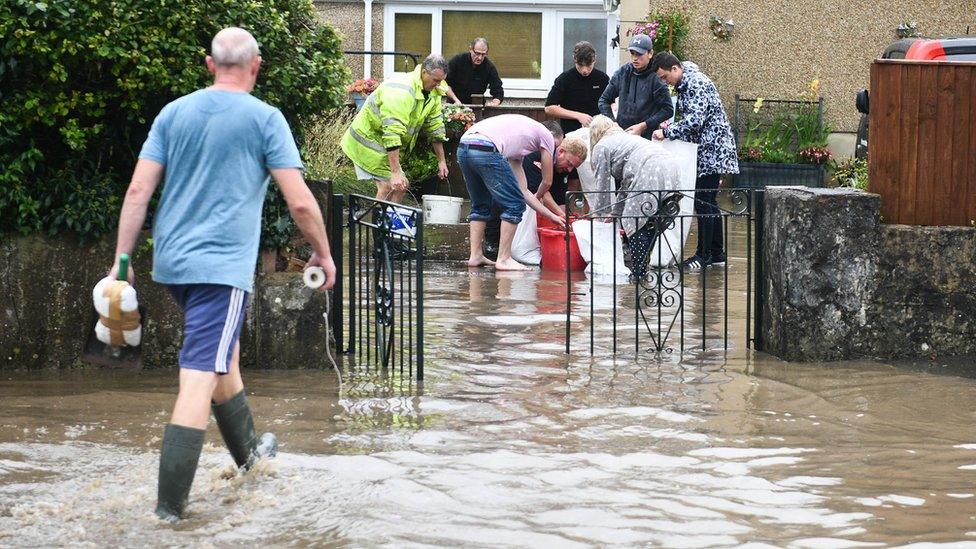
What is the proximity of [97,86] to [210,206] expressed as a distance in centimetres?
236

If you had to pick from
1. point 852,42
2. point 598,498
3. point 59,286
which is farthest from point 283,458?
point 852,42

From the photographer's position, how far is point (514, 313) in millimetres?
9594

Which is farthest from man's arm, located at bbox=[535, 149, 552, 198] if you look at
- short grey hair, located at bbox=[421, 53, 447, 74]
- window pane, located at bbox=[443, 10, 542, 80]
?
window pane, located at bbox=[443, 10, 542, 80]

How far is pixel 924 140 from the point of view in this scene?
7.93m

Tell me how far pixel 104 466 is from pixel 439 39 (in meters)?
15.2

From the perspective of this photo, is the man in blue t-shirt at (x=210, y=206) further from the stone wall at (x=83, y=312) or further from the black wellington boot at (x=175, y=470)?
the stone wall at (x=83, y=312)

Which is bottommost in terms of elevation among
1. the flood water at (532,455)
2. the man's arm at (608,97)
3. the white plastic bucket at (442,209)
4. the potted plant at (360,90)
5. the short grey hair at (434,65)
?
the flood water at (532,455)

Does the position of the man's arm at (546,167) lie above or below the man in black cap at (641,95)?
below

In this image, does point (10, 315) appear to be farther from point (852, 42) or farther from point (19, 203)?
point (852, 42)

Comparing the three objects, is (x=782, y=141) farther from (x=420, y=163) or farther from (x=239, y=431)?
(x=239, y=431)

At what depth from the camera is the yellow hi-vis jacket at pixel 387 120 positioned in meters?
11.0

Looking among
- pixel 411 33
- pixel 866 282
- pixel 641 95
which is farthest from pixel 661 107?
pixel 411 33

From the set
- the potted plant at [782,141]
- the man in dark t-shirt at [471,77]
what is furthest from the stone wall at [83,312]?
the potted plant at [782,141]

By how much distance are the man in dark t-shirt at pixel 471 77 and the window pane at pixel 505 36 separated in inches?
135
